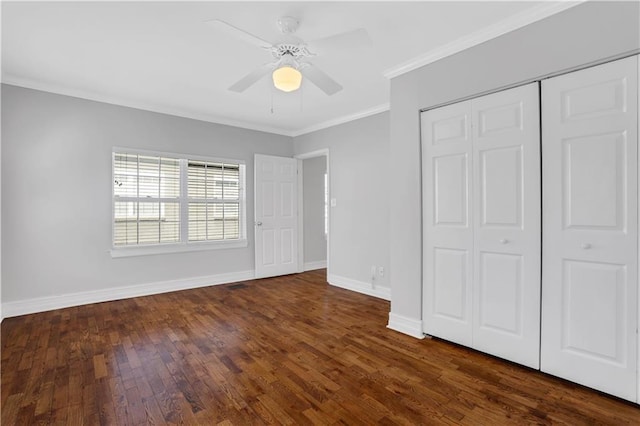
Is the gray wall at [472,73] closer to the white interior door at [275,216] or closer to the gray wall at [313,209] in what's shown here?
the white interior door at [275,216]

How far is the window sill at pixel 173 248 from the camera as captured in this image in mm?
4043

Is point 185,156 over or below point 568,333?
over

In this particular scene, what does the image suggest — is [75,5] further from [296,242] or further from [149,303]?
[296,242]

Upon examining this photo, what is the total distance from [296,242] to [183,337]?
3.01 m

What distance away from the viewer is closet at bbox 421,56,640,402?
1.89m

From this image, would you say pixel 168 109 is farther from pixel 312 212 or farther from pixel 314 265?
pixel 314 265

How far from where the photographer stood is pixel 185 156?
4.58m

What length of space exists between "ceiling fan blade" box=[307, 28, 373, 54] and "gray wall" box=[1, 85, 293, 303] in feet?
10.7

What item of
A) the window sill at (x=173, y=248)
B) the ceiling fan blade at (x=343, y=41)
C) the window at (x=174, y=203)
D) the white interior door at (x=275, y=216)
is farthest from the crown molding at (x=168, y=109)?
the ceiling fan blade at (x=343, y=41)

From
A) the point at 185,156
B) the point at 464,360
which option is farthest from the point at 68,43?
the point at 464,360

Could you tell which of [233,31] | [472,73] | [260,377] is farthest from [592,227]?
[233,31]

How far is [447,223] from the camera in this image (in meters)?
2.72

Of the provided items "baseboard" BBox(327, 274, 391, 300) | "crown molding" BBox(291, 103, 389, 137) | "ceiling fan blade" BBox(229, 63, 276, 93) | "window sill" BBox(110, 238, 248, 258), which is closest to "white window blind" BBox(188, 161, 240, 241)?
"window sill" BBox(110, 238, 248, 258)

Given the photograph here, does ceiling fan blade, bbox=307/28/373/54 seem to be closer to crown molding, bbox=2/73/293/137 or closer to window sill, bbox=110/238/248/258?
crown molding, bbox=2/73/293/137
